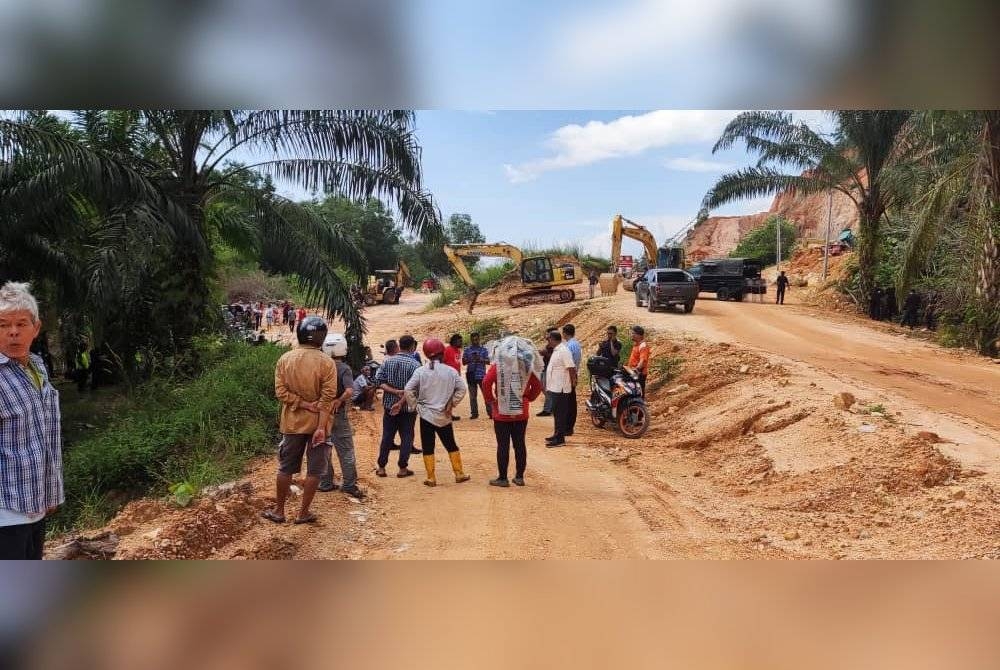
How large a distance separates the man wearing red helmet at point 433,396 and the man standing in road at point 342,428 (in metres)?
0.72

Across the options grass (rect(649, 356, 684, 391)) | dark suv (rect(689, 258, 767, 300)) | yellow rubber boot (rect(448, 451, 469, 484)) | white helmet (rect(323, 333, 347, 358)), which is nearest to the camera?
white helmet (rect(323, 333, 347, 358))

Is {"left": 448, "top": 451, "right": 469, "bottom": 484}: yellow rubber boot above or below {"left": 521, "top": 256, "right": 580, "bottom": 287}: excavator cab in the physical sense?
below

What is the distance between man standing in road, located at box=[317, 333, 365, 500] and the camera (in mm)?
5566

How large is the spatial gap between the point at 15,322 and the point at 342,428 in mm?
3214

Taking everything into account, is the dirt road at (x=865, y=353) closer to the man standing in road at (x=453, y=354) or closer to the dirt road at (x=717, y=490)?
the dirt road at (x=717, y=490)

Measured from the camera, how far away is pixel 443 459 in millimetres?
7891

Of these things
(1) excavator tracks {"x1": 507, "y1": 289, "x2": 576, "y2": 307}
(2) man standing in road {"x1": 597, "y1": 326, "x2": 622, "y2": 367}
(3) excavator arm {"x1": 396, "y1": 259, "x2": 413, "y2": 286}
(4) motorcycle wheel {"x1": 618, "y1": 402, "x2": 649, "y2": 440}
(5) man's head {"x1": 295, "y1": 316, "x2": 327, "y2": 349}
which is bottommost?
(4) motorcycle wheel {"x1": 618, "y1": 402, "x2": 649, "y2": 440}

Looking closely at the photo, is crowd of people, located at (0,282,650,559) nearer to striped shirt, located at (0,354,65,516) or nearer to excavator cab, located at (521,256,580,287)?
striped shirt, located at (0,354,65,516)

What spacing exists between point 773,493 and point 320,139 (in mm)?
7644

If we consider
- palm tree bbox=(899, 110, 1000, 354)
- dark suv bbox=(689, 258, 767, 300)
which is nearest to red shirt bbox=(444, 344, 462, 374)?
palm tree bbox=(899, 110, 1000, 354)

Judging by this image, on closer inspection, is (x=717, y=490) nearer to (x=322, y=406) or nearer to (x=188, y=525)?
(x=322, y=406)

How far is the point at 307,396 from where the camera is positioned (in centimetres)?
486

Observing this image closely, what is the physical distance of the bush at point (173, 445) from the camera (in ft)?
21.9

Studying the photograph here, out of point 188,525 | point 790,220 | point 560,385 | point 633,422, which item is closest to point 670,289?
point 633,422
